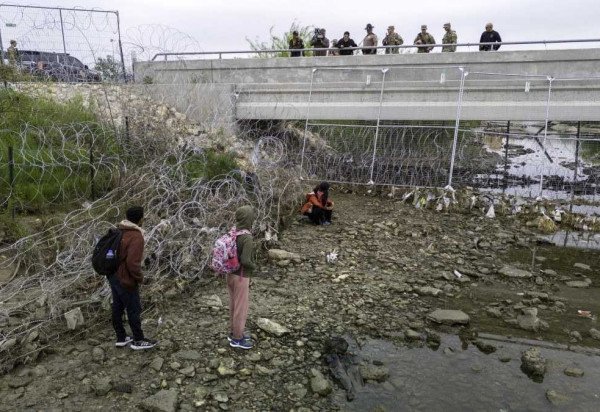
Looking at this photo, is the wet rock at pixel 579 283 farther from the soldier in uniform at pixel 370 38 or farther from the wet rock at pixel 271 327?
the soldier in uniform at pixel 370 38

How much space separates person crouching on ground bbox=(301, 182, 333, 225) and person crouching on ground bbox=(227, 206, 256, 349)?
160 inches

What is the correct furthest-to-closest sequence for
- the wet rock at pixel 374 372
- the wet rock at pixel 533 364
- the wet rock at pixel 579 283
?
the wet rock at pixel 579 283 → the wet rock at pixel 533 364 → the wet rock at pixel 374 372

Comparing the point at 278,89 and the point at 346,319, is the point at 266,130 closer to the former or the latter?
the point at 278,89

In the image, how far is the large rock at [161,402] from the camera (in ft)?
12.0

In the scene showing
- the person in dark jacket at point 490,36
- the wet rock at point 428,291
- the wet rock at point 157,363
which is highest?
the person in dark jacket at point 490,36

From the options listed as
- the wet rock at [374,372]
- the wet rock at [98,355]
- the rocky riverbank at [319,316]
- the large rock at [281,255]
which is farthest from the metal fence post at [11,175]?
the wet rock at [374,372]

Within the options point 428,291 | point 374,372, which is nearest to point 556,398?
point 374,372

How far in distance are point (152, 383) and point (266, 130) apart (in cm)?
971

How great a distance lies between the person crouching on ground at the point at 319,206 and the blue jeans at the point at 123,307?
4.63 metres

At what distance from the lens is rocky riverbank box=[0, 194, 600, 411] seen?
3.94 m

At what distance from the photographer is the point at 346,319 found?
5355mm

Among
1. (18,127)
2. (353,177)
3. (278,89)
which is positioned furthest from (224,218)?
(278,89)

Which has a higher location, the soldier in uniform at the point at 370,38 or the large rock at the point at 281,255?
the soldier in uniform at the point at 370,38

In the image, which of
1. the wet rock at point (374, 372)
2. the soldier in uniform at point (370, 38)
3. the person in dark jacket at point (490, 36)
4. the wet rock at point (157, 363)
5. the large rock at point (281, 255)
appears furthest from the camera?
the soldier in uniform at point (370, 38)
